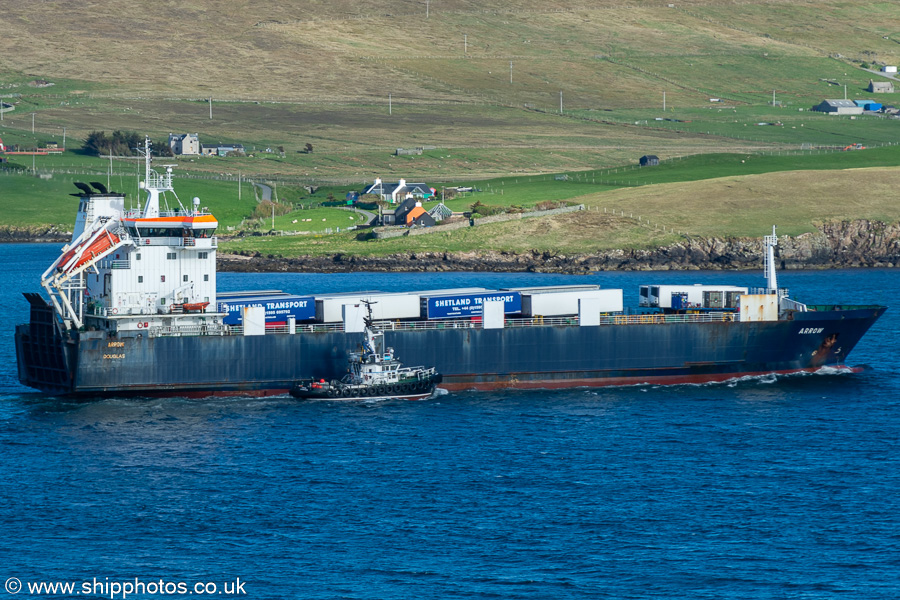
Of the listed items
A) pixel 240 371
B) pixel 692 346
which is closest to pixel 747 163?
pixel 692 346

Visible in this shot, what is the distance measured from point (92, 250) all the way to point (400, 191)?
103 metres

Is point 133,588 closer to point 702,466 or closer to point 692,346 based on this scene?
point 702,466

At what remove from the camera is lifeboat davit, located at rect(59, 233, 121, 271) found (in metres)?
62.3

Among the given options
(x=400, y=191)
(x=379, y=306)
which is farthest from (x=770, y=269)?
(x=400, y=191)

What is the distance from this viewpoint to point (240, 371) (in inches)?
2516

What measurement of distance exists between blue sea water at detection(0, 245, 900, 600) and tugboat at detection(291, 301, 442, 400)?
2.58 ft

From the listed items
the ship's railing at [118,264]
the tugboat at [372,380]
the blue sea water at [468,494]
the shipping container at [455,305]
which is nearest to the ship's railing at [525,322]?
the shipping container at [455,305]

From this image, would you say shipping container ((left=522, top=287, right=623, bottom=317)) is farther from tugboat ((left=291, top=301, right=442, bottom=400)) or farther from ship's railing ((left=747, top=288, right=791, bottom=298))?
tugboat ((left=291, top=301, right=442, bottom=400))

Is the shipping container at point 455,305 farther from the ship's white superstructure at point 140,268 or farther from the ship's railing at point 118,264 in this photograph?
the ship's railing at point 118,264

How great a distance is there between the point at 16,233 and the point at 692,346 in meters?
115

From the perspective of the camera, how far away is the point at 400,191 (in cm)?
16500

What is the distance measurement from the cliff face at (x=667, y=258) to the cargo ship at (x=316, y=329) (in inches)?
2212

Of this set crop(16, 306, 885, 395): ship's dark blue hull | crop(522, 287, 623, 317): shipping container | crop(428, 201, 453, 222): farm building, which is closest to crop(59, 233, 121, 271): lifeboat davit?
crop(16, 306, 885, 395): ship's dark blue hull

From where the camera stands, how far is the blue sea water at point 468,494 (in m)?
40.2
